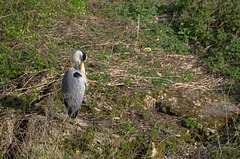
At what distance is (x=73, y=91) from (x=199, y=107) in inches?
102

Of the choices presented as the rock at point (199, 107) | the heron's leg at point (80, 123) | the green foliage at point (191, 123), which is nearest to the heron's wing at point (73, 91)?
the heron's leg at point (80, 123)

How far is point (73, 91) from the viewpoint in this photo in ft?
14.1

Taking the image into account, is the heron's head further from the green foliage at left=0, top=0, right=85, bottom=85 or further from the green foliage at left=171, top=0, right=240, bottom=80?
the green foliage at left=171, top=0, right=240, bottom=80

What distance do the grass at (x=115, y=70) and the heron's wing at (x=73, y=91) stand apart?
253 mm

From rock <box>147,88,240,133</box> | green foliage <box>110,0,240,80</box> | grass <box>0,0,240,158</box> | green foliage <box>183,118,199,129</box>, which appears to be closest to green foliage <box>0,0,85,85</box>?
grass <box>0,0,240,158</box>

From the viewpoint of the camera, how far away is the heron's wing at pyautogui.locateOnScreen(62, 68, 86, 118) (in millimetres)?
4309

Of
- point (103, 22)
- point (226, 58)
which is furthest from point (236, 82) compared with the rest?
point (103, 22)

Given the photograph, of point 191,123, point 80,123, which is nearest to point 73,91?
point 80,123

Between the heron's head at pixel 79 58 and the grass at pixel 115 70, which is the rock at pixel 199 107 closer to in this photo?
the grass at pixel 115 70

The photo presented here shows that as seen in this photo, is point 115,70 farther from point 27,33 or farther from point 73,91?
point 27,33

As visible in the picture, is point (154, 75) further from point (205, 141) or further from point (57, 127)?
point (57, 127)

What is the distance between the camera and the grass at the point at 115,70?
413 cm

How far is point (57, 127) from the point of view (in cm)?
420

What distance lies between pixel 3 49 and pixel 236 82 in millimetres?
5692
